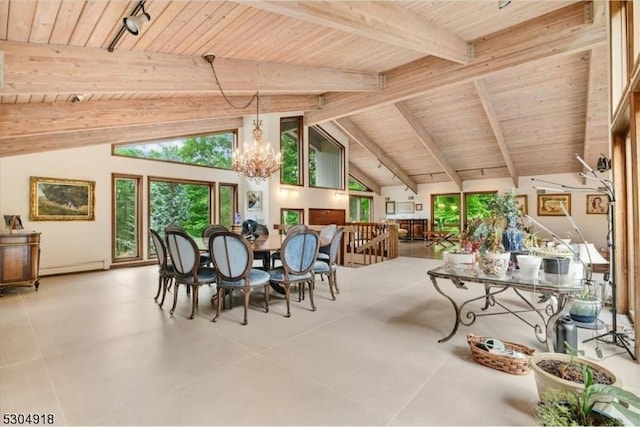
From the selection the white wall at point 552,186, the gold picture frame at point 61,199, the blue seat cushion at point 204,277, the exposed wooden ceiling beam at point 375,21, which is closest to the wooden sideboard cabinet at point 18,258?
the gold picture frame at point 61,199

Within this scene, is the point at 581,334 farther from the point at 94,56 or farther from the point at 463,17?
the point at 94,56

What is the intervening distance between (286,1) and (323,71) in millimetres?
2614

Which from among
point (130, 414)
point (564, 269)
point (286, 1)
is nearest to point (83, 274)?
point (130, 414)

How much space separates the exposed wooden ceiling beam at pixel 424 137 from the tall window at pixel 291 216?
383 centimetres

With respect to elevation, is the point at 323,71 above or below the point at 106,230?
above

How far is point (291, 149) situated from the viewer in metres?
8.58

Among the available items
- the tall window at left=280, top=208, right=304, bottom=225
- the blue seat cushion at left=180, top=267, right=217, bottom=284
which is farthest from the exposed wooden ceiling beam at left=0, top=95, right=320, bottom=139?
the tall window at left=280, top=208, right=304, bottom=225

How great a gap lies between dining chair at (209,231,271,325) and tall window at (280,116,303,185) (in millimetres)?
5085

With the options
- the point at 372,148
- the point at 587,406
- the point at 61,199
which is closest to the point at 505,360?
the point at 587,406

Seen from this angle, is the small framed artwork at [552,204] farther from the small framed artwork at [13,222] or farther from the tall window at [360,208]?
the small framed artwork at [13,222]

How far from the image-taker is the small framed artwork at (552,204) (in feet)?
31.7

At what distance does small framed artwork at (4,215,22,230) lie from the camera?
481 cm

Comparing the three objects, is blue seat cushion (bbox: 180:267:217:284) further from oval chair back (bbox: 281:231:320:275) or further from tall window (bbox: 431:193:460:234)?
tall window (bbox: 431:193:460:234)

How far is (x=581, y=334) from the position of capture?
2918mm
